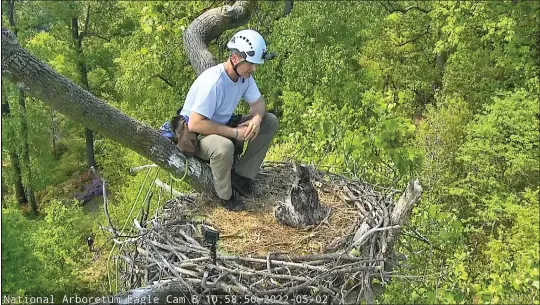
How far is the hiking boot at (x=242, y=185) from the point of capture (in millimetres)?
5055

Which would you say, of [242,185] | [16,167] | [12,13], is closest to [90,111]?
[242,185]

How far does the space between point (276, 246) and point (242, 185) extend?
3.29 ft

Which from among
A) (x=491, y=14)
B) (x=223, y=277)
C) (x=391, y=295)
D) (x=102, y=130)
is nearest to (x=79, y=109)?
(x=102, y=130)

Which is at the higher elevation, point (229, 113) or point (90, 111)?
point (90, 111)

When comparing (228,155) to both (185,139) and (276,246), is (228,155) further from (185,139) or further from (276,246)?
(276,246)

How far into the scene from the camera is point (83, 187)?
2366cm

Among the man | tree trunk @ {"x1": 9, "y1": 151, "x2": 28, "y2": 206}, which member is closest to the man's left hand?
the man

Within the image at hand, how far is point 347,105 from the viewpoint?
11.9 m

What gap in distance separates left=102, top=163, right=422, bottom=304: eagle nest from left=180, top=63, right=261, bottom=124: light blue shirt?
2.65ft

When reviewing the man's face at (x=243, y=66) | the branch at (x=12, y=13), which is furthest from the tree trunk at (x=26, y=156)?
the man's face at (x=243, y=66)

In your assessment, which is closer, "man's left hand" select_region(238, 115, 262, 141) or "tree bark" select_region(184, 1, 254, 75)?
"man's left hand" select_region(238, 115, 262, 141)

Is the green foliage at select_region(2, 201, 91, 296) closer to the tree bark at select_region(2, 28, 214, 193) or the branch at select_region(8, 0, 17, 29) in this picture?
the branch at select_region(8, 0, 17, 29)

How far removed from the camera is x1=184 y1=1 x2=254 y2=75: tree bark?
5762 millimetres

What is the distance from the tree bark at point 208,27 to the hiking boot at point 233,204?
1.53 metres
